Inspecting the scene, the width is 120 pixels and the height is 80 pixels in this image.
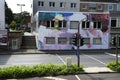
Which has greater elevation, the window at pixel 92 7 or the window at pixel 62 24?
the window at pixel 92 7

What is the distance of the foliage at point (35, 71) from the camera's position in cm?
1878

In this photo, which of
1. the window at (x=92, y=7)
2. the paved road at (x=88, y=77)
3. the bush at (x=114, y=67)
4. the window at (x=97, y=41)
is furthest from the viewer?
the window at (x=92, y=7)

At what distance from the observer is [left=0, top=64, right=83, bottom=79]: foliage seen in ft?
61.6

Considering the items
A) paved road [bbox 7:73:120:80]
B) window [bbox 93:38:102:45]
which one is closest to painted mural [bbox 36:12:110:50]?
window [bbox 93:38:102:45]

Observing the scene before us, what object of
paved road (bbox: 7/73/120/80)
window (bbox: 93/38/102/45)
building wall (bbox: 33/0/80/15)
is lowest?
paved road (bbox: 7/73/120/80)

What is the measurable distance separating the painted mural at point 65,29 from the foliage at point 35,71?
21465mm

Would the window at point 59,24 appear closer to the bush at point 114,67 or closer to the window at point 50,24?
the window at point 50,24

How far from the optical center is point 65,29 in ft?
141

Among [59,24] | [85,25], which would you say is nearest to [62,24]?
[59,24]

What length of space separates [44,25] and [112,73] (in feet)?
73.6

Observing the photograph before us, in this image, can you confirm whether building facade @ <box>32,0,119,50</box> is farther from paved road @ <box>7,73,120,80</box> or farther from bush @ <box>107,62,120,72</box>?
paved road @ <box>7,73,120,80</box>

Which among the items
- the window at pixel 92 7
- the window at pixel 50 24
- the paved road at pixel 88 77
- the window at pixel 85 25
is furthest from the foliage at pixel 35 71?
the window at pixel 92 7

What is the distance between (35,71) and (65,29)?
23883 millimetres

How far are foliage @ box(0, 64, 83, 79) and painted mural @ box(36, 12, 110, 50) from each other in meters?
21.5
